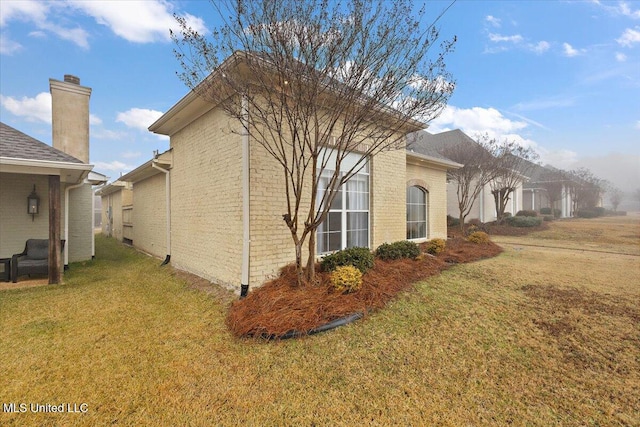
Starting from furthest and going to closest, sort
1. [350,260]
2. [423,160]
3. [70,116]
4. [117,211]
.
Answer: [117,211], [423,160], [70,116], [350,260]

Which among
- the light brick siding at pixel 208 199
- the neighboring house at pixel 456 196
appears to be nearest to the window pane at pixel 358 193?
the light brick siding at pixel 208 199

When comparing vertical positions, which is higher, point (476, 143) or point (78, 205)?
point (476, 143)

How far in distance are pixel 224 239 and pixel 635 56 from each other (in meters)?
14.2

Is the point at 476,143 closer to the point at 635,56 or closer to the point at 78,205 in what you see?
the point at 635,56

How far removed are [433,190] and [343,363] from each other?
10.2m

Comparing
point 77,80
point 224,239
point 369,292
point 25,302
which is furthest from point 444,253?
point 77,80

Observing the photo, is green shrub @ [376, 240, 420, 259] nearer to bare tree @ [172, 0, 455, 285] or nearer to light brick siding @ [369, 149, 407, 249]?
light brick siding @ [369, 149, 407, 249]

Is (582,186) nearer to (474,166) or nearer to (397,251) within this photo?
(474,166)

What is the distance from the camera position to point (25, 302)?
17.7ft

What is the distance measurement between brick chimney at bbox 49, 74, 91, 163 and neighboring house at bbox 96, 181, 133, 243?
12.7ft

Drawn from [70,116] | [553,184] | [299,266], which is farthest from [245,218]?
[553,184]

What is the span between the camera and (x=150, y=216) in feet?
35.4

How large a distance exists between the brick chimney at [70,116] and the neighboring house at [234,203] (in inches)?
76.9

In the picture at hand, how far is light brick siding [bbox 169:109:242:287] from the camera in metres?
5.79
